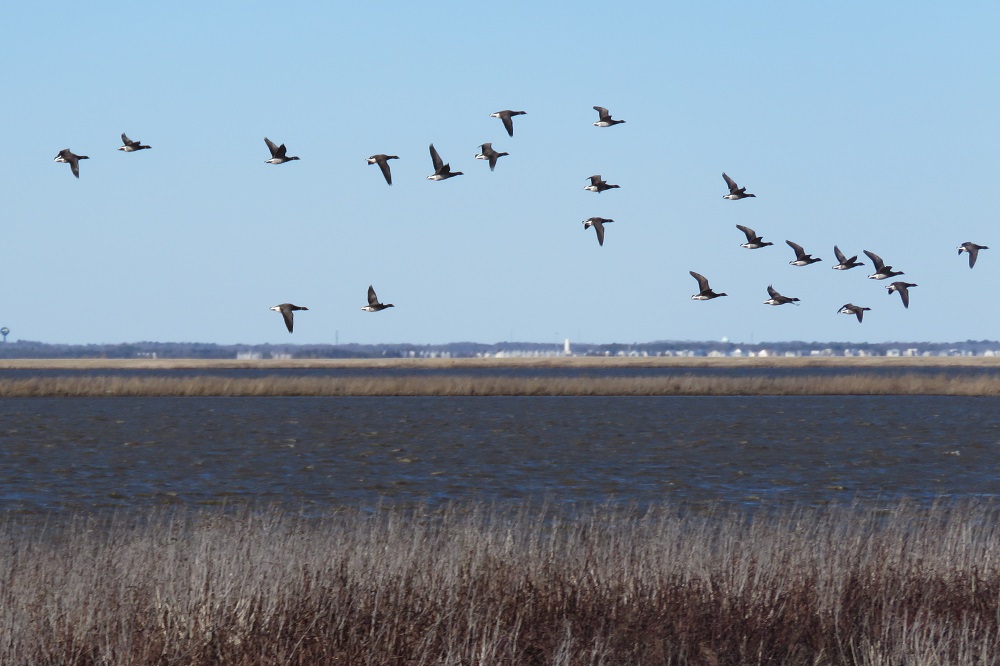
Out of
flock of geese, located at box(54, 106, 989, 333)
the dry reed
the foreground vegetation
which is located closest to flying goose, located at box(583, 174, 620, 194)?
flock of geese, located at box(54, 106, 989, 333)

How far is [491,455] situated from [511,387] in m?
49.3

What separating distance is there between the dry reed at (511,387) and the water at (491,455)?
6352mm

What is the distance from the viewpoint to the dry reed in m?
88.7

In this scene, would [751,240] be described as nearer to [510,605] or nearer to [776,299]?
[776,299]

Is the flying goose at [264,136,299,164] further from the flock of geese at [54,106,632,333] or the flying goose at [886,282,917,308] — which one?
the flying goose at [886,282,917,308]

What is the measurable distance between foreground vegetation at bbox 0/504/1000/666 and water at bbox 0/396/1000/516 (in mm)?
12071

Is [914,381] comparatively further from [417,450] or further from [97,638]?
[97,638]

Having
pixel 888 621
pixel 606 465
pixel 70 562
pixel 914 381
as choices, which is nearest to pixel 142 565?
pixel 70 562

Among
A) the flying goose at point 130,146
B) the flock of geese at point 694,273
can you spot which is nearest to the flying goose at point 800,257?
the flock of geese at point 694,273

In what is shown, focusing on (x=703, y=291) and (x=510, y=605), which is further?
(x=703, y=291)

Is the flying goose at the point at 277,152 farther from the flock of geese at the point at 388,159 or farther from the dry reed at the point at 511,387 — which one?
the dry reed at the point at 511,387

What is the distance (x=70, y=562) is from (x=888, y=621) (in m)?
9.11

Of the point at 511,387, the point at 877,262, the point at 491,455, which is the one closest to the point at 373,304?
the point at 877,262

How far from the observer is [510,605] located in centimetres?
1248
